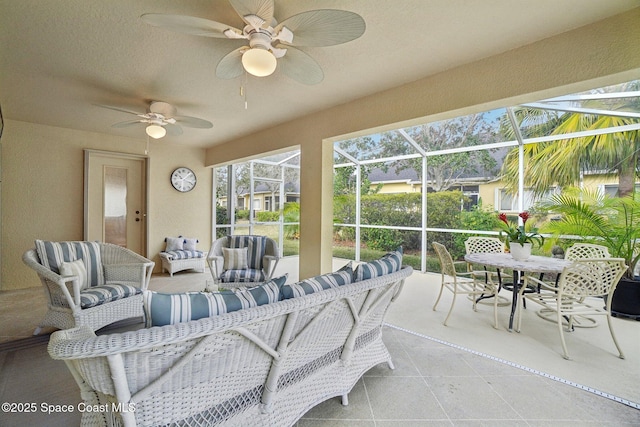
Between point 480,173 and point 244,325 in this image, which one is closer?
point 244,325

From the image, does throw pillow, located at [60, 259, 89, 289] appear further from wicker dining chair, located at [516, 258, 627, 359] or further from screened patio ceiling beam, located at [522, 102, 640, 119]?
screened patio ceiling beam, located at [522, 102, 640, 119]

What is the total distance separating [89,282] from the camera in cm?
288

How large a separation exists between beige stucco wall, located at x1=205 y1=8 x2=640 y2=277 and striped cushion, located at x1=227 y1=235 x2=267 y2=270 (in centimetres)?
55

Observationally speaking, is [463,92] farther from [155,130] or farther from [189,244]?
[189,244]

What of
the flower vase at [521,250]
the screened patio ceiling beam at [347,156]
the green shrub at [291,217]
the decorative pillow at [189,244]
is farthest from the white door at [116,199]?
the flower vase at [521,250]

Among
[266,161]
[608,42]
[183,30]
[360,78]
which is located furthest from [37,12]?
[266,161]

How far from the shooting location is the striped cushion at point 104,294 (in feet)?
7.98

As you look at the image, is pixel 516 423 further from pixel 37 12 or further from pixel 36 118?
pixel 36 118

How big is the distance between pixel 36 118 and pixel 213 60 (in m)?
3.41

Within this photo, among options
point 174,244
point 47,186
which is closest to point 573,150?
point 174,244

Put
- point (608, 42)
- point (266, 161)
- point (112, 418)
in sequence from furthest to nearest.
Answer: point (266, 161) < point (608, 42) < point (112, 418)

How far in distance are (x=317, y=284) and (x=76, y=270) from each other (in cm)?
247

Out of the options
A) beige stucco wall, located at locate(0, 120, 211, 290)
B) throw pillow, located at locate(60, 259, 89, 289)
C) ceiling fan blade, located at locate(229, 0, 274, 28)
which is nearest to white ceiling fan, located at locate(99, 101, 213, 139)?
throw pillow, located at locate(60, 259, 89, 289)

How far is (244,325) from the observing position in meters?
1.10
